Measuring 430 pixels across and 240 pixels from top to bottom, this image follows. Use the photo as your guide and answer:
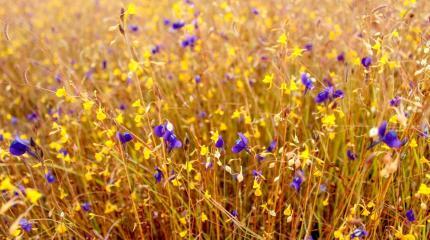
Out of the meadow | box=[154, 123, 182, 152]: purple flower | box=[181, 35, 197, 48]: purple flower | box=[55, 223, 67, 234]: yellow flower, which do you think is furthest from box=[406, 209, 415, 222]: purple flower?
box=[181, 35, 197, 48]: purple flower

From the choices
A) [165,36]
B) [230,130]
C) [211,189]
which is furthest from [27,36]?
[211,189]

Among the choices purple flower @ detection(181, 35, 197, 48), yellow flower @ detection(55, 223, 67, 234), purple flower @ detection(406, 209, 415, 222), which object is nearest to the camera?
yellow flower @ detection(55, 223, 67, 234)

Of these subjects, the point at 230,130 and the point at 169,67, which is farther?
the point at 169,67

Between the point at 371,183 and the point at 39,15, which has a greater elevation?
the point at 39,15

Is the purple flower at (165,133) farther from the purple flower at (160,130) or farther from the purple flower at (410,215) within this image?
the purple flower at (410,215)

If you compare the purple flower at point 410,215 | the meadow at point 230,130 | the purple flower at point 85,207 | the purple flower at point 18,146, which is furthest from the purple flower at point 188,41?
the purple flower at point 410,215

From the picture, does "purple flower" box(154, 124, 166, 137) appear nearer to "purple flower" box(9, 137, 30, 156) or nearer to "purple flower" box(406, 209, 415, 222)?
"purple flower" box(9, 137, 30, 156)

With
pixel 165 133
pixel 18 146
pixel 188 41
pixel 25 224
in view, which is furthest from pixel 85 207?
pixel 188 41

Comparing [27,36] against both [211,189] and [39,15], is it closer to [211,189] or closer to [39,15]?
[39,15]
